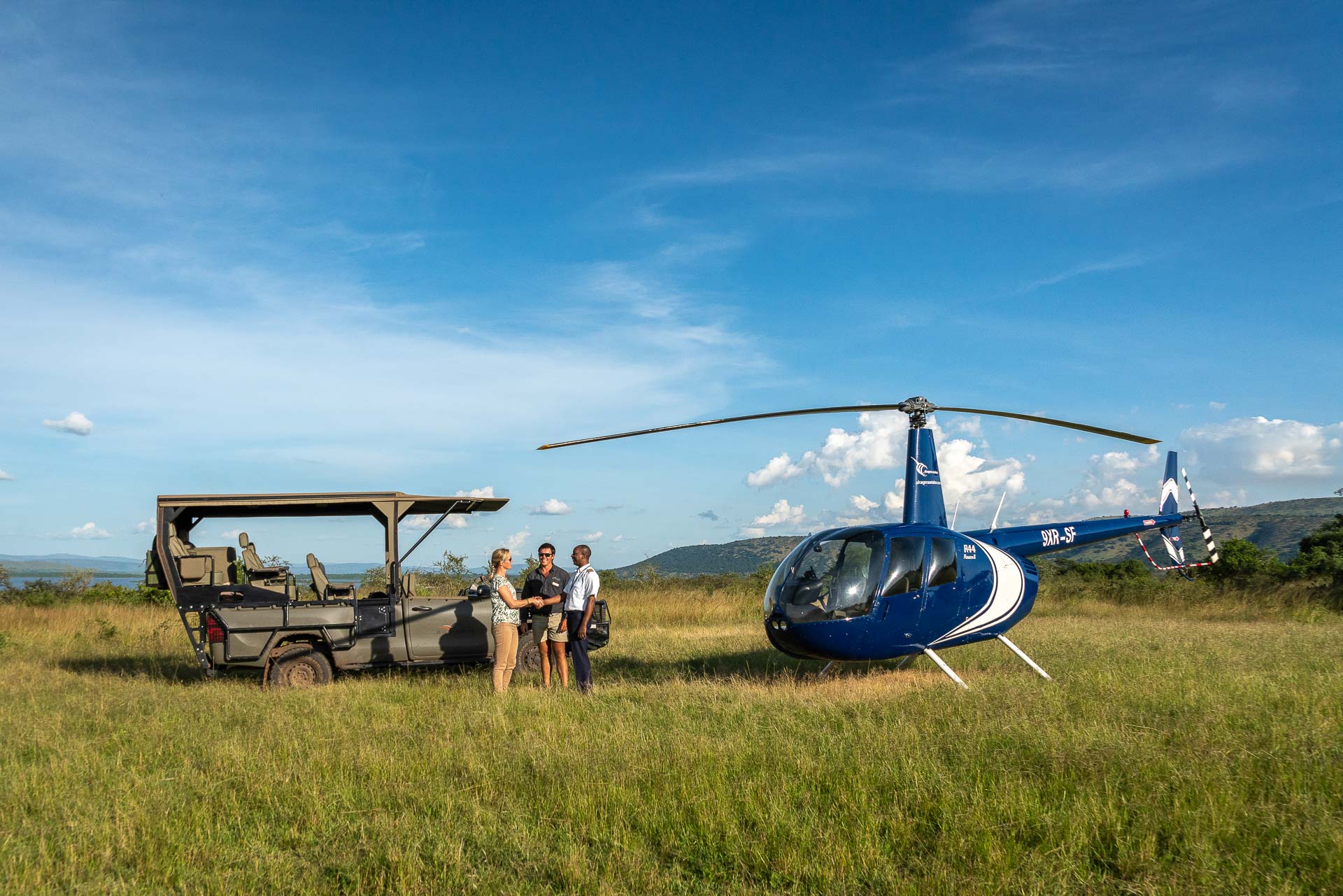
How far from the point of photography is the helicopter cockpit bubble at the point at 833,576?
9.66 m

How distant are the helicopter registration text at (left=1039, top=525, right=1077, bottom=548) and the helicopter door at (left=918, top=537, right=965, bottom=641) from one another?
2075 mm

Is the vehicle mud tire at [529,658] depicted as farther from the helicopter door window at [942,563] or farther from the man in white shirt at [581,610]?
the helicopter door window at [942,563]

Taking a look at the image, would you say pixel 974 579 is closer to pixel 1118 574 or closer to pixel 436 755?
pixel 436 755

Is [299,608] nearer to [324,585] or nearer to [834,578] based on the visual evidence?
[324,585]

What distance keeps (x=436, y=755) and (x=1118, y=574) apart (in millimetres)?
35566

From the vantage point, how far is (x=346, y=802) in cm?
582

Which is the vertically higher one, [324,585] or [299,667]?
[324,585]

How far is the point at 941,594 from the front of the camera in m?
10.1

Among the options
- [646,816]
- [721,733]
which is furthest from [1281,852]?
[721,733]

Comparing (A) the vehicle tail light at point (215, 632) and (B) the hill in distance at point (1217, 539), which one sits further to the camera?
(B) the hill in distance at point (1217, 539)

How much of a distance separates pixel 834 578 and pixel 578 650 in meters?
2.97

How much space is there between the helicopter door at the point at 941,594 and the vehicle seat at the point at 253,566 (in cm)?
773

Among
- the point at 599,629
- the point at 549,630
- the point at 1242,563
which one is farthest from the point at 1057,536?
the point at 1242,563

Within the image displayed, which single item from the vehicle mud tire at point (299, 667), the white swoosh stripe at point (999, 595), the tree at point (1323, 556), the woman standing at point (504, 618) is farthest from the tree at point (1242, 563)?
the vehicle mud tire at point (299, 667)
